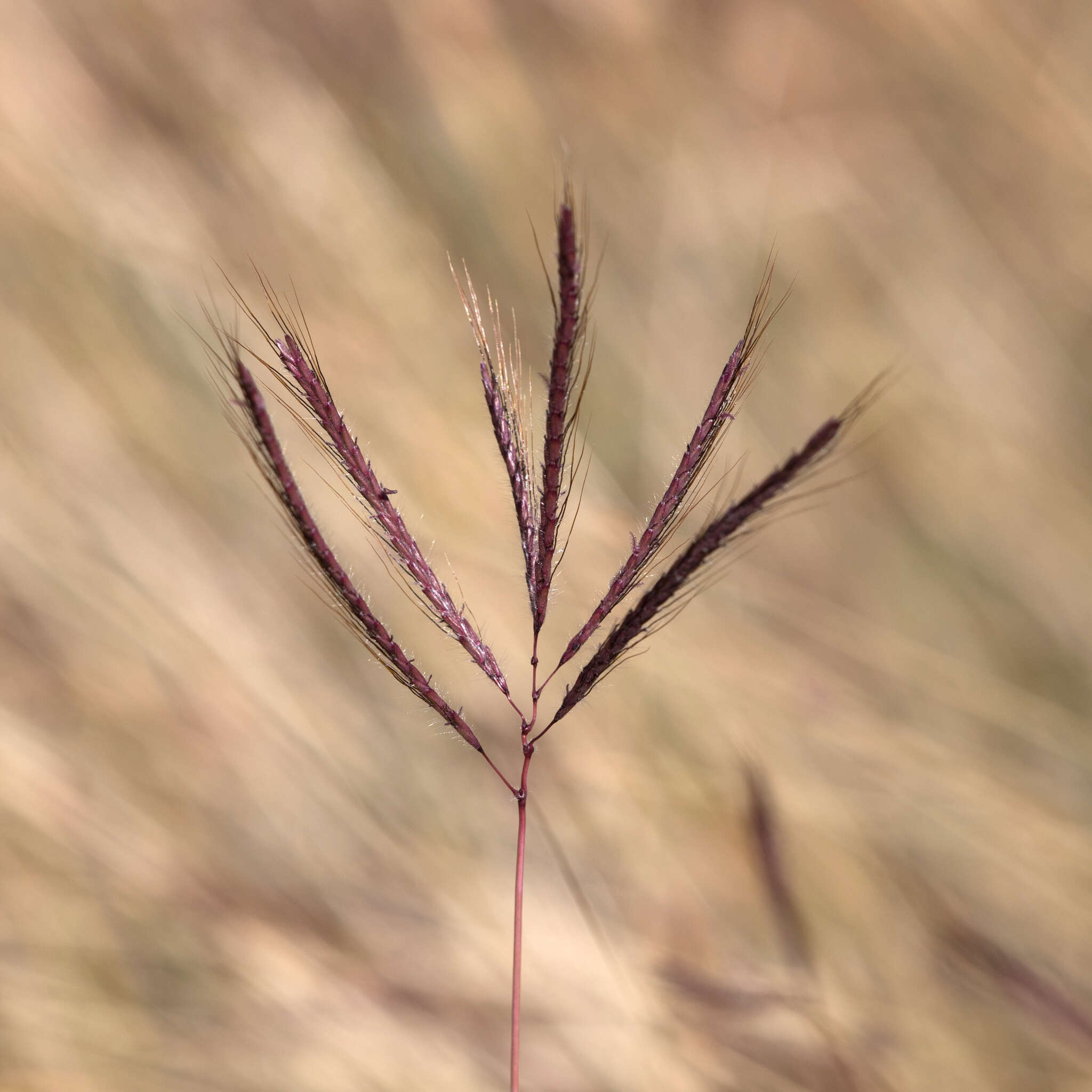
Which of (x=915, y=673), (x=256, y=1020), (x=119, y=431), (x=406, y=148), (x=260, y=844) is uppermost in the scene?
(x=406, y=148)

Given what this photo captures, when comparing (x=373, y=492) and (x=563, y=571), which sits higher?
(x=563, y=571)

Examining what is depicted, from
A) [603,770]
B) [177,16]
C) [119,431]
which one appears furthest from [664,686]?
[177,16]

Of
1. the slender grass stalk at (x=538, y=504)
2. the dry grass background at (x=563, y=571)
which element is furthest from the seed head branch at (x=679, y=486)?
the dry grass background at (x=563, y=571)

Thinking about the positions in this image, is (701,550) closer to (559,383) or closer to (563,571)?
(559,383)

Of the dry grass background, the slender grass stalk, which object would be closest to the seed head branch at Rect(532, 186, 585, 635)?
the slender grass stalk

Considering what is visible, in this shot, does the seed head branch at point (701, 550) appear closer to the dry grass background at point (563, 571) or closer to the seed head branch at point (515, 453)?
the seed head branch at point (515, 453)

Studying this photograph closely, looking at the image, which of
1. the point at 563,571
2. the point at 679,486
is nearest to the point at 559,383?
the point at 679,486

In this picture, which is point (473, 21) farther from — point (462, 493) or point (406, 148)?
point (462, 493)
